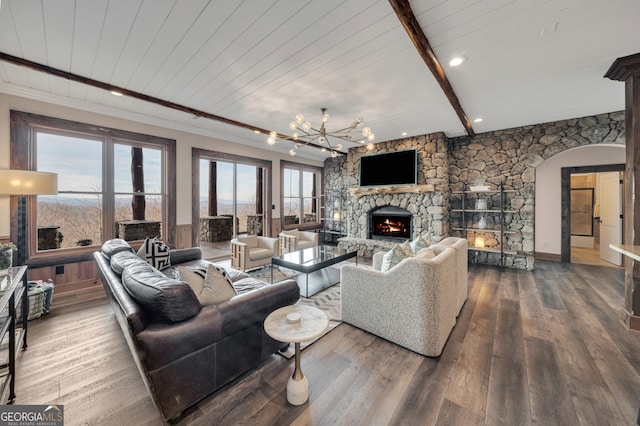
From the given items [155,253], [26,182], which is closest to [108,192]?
[26,182]

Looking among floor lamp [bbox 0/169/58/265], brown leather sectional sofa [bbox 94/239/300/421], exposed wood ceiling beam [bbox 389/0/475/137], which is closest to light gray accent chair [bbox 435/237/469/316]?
exposed wood ceiling beam [bbox 389/0/475/137]

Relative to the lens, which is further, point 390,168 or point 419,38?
point 390,168

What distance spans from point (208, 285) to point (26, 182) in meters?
2.75

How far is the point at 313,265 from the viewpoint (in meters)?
3.40

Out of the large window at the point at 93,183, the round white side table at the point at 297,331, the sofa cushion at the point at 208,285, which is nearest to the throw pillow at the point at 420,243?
the round white side table at the point at 297,331

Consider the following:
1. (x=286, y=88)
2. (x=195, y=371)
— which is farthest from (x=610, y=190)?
(x=195, y=371)

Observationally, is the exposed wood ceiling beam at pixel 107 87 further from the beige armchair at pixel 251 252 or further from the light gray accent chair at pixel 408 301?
the light gray accent chair at pixel 408 301

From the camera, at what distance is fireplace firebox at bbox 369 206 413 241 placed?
579 cm

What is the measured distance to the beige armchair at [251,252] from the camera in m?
4.23

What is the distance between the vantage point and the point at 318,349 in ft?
7.31

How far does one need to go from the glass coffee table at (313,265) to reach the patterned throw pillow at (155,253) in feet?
4.85

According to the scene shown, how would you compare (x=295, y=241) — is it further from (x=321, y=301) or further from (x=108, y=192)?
(x=108, y=192)

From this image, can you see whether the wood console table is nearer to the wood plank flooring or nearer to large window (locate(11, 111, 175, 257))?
the wood plank flooring

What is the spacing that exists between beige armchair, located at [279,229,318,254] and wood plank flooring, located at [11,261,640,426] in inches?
111
